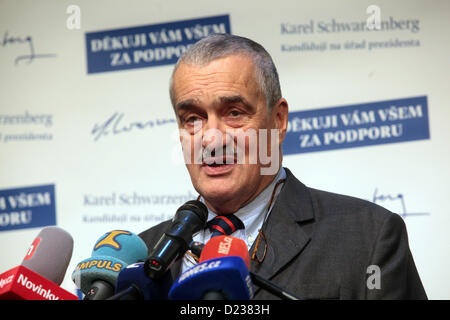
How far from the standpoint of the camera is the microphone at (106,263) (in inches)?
50.0

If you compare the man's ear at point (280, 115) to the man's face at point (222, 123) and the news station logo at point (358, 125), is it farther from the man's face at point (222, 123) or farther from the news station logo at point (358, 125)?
the news station logo at point (358, 125)

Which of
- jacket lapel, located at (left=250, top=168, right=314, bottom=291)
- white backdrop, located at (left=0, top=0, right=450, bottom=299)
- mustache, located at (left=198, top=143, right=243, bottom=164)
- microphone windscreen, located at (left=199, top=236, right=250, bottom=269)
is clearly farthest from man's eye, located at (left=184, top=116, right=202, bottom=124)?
white backdrop, located at (left=0, top=0, right=450, bottom=299)

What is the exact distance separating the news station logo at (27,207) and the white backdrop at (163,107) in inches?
1.0

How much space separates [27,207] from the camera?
11.3 ft

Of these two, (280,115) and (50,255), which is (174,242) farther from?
(280,115)

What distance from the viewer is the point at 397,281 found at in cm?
152

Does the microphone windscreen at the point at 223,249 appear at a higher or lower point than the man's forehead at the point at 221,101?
lower

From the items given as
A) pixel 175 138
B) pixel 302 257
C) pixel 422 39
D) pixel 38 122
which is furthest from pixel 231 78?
pixel 38 122

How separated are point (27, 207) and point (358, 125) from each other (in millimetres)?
2191

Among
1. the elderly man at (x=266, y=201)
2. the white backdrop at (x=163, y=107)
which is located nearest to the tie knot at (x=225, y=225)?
the elderly man at (x=266, y=201)

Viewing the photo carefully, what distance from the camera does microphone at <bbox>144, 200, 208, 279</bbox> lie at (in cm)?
114
